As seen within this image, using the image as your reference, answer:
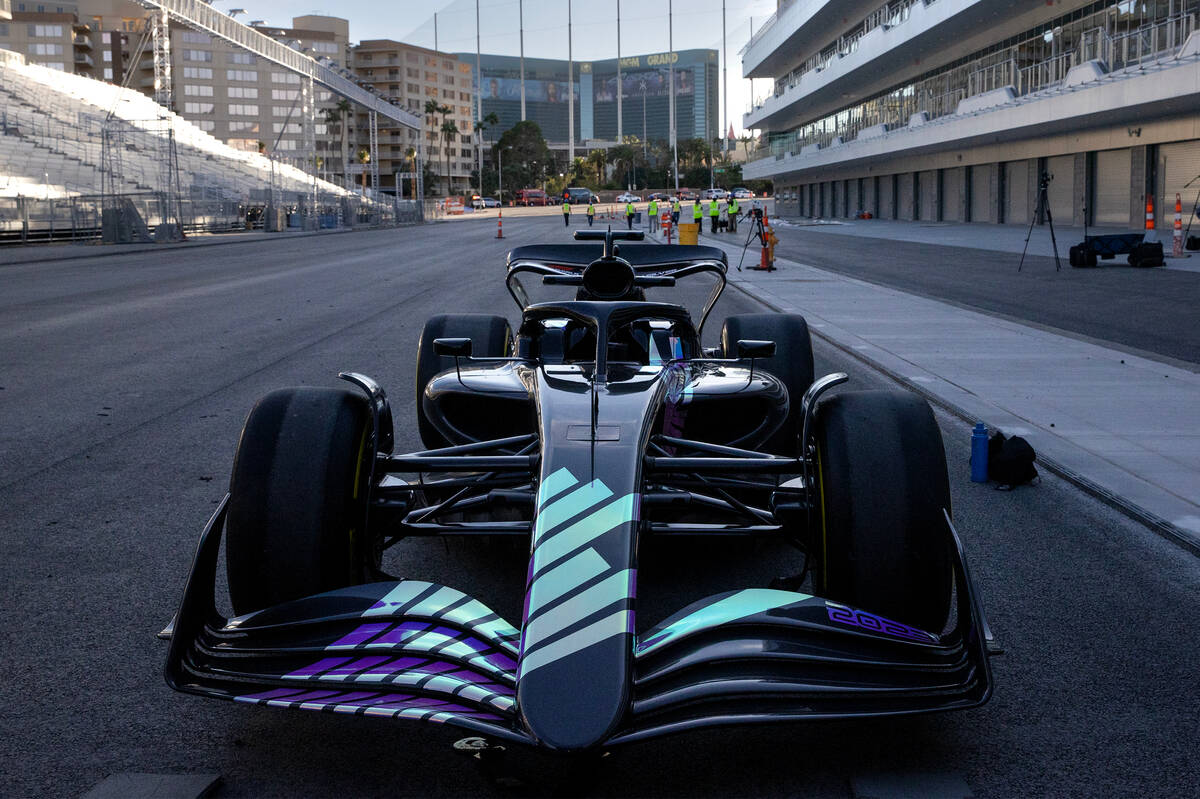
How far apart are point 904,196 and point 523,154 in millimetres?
104538

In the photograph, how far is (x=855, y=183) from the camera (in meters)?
74.7

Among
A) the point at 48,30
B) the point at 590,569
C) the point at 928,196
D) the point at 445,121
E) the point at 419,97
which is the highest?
the point at 48,30

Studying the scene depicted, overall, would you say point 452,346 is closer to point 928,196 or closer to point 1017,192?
point 1017,192

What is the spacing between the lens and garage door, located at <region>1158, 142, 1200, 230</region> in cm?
3453

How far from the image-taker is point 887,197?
67.4 metres

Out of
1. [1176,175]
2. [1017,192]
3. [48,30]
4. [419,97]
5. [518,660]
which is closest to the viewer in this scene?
[518,660]

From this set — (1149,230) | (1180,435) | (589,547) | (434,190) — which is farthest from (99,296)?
(434,190)

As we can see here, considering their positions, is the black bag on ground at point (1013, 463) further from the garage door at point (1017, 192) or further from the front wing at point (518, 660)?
the garage door at point (1017, 192)

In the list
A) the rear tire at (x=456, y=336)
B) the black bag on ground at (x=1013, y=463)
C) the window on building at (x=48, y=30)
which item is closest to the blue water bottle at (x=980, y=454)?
the black bag on ground at (x=1013, y=463)

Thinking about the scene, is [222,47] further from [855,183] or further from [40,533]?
[40,533]

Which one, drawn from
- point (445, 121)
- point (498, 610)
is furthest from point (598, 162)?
point (498, 610)

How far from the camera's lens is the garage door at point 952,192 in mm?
54625

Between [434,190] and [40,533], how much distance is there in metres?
163

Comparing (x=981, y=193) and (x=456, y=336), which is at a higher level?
(x=981, y=193)
